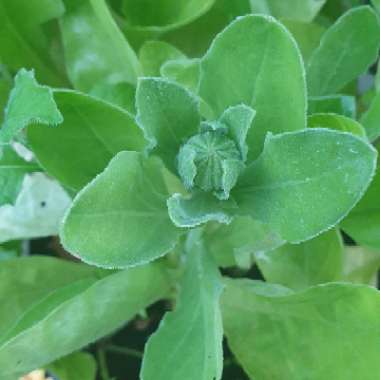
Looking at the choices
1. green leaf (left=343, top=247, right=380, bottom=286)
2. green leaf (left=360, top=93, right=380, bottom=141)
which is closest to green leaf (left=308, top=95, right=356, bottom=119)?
green leaf (left=360, top=93, right=380, bottom=141)

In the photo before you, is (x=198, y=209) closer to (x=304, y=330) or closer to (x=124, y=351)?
(x=304, y=330)

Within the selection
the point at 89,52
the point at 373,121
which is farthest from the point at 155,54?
the point at 373,121

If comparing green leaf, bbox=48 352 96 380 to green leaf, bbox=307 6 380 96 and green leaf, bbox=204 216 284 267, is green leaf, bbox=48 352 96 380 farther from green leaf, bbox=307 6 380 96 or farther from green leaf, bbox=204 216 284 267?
green leaf, bbox=307 6 380 96

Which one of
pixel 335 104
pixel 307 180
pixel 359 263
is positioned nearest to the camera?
pixel 307 180

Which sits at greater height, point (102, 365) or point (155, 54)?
point (155, 54)

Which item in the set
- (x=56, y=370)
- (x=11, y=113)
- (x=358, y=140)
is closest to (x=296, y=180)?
(x=358, y=140)

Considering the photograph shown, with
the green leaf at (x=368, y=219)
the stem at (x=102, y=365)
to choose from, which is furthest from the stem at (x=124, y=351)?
the green leaf at (x=368, y=219)

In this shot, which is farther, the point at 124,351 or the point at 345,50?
the point at 124,351
